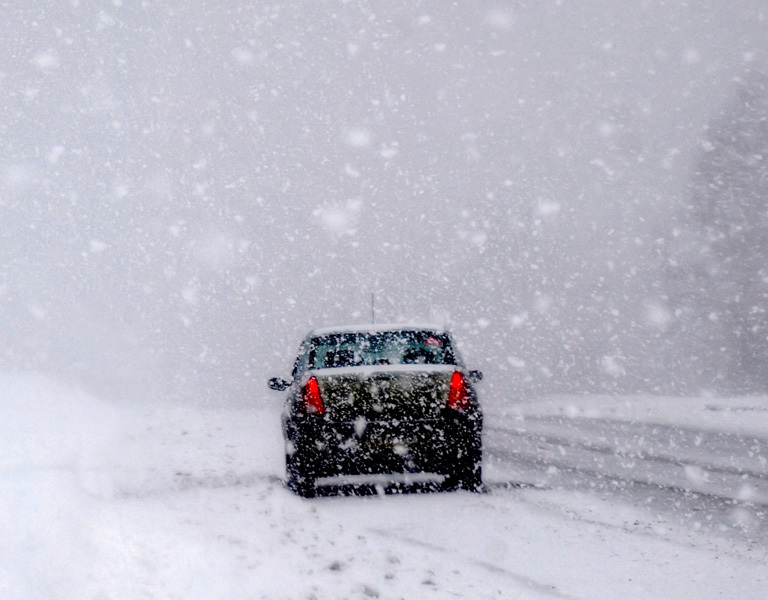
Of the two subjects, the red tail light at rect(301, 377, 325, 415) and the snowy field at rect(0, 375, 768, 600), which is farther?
the red tail light at rect(301, 377, 325, 415)

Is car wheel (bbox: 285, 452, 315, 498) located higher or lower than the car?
lower

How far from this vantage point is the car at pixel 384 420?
820 centimetres

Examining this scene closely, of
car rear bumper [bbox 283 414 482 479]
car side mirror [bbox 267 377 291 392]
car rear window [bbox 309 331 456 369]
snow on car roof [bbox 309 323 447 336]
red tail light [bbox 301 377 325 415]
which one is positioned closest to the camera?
car rear bumper [bbox 283 414 482 479]

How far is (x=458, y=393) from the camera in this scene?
27.3 ft

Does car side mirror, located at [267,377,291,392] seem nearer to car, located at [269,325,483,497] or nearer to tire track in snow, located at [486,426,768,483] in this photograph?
car, located at [269,325,483,497]

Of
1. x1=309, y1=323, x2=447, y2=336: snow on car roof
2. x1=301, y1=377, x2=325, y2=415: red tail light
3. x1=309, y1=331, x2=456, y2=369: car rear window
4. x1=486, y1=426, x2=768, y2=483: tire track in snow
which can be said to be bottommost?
x1=486, y1=426, x2=768, y2=483: tire track in snow

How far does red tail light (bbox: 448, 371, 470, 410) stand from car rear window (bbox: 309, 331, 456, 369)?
0.31 metres

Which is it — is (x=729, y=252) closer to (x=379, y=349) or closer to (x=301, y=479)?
(x=379, y=349)

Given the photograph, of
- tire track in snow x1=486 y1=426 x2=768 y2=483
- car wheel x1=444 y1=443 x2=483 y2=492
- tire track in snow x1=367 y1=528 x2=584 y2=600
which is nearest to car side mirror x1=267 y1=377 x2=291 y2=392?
car wheel x1=444 y1=443 x2=483 y2=492

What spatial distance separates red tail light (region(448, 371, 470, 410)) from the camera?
27.2 ft

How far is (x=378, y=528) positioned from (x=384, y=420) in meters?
1.34

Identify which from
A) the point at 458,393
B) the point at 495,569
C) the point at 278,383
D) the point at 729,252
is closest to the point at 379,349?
the point at 458,393

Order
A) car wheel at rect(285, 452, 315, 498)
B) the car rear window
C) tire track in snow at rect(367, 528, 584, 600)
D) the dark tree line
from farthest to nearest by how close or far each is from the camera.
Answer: the dark tree line, the car rear window, car wheel at rect(285, 452, 315, 498), tire track in snow at rect(367, 528, 584, 600)

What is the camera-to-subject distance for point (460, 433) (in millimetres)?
8352
